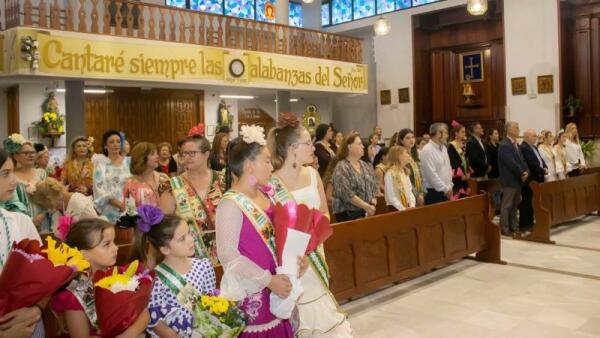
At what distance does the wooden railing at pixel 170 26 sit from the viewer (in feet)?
28.7

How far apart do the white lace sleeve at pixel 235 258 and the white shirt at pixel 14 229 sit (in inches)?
26.6

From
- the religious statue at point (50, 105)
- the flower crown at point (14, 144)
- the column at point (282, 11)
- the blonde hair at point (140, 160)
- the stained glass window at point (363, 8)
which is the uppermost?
the stained glass window at point (363, 8)

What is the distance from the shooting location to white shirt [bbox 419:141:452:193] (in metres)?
6.30

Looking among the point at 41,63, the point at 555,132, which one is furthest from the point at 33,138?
the point at 555,132

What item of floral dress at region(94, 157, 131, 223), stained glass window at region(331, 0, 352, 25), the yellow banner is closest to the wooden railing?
the yellow banner

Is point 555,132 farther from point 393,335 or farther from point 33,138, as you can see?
point 33,138

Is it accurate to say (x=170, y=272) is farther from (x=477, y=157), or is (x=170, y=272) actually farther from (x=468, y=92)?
(x=468, y=92)

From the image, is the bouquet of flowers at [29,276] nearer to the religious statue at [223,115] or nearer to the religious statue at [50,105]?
the religious statue at [50,105]

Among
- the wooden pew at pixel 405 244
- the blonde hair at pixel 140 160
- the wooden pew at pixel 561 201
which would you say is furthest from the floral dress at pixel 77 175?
the wooden pew at pixel 561 201

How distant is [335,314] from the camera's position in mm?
2592

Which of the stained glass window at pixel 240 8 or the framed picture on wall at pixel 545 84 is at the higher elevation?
the stained glass window at pixel 240 8

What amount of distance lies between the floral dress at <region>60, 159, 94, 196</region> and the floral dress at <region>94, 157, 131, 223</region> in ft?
2.33

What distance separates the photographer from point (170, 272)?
7.54ft

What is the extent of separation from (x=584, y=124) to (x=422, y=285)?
8846mm
